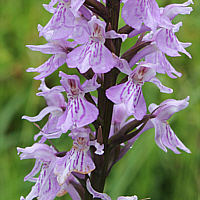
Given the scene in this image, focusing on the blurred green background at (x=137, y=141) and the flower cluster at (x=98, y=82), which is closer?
the flower cluster at (x=98, y=82)

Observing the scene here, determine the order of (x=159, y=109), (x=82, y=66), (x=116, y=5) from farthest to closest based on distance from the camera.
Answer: (x=159, y=109)
(x=116, y=5)
(x=82, y=66)

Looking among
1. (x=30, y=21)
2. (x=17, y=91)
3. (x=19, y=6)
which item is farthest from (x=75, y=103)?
(x=19, y=6)

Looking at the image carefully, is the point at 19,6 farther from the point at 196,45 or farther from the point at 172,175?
the point at 172,175

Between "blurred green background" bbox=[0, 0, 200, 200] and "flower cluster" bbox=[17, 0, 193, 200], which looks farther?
"blurred green background" bbox=[0, 0, 200, 200]

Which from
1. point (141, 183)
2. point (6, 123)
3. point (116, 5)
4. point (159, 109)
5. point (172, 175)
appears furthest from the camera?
point (6, 123)
